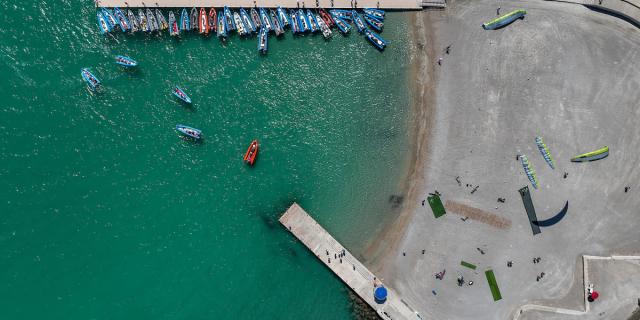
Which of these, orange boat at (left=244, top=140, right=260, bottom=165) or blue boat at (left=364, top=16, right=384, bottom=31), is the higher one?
blue boat at (left=364, top=16, right=384, bottom=31)

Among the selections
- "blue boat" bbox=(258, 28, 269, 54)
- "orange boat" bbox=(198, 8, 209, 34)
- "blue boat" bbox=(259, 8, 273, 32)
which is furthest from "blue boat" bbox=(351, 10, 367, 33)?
"orange boat" bbox=(198, 8, 209, 34)

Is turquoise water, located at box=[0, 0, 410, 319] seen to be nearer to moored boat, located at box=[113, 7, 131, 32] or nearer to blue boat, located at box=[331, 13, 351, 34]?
blue boat, located at box=[331, 13, 351, 34]

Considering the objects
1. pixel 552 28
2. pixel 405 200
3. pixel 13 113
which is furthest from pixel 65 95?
pixel 552 28

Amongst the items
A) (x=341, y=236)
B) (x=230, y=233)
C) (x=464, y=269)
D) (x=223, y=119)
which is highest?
(x=223, y=119)

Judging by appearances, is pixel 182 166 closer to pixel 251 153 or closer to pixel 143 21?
pixel 251 153

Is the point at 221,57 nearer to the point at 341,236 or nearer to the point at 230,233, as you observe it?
the point at 230,233

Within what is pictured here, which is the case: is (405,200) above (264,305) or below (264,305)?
above

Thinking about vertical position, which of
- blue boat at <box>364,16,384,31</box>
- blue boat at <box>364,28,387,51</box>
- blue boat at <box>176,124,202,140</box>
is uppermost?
blue boat at <box>364,16,384,31</box>
